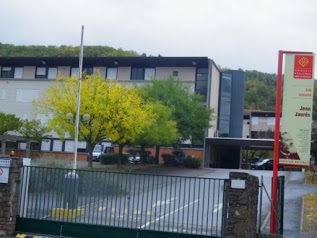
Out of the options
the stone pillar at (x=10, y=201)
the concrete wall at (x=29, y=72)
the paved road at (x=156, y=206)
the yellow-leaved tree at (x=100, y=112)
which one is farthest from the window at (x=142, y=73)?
the paved road at (x=156, y=206)

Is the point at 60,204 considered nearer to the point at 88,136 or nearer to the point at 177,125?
the point at 88,136

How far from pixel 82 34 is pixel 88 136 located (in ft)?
32.6

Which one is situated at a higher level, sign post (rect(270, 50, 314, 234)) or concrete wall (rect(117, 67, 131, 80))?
concrete wall (rect(117, 67, 131, 80))

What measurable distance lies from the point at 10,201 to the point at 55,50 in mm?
64685

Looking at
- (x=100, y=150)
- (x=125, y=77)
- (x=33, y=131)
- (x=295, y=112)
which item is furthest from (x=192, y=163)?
(x=295, y=112)

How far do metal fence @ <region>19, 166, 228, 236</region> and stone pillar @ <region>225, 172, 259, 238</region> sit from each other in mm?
292

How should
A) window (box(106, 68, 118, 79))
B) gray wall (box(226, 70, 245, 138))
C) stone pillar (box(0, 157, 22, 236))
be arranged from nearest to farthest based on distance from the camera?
1. stone pillar (box(0, 157, 22, 236))
2. window (box(106, 68, 118, 79))
3. gray wall (box(226, 70, 245, 138))

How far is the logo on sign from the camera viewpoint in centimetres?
1428

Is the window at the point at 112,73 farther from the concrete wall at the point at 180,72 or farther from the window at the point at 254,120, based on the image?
the window at the point at 254,120

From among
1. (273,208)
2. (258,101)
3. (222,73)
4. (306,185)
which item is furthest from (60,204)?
(258,101)

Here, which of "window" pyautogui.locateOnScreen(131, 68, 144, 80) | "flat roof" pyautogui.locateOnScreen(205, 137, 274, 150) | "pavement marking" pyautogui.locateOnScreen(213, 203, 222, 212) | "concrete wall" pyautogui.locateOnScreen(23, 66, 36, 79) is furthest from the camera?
"concrete wall" pyautogui.locateOnScreen(23, 66, 36, 79)

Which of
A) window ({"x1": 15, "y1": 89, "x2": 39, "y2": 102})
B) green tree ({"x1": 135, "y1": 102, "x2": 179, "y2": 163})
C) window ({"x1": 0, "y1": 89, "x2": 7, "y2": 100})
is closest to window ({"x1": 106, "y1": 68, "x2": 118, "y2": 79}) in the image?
window ({"x1": 15, "y1": 89, "x2": 39, "y2": 102})

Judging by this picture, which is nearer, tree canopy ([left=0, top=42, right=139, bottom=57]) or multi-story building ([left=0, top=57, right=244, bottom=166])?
multi-story building ([left=0, top=57, right=244, bottom=166])

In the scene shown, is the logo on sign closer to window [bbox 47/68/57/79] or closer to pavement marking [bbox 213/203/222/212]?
pavement marking [bbox 213/203/222/212]
